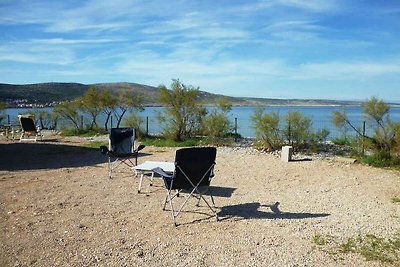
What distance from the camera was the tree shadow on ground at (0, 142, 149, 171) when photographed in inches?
357

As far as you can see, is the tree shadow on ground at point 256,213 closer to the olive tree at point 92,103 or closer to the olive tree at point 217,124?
the olive tree at point 217,124

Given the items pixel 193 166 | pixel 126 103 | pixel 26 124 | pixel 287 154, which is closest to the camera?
pixel 193 166

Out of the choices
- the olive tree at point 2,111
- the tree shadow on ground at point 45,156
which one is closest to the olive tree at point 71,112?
the olive tree at point 2,111

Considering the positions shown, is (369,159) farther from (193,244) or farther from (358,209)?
(193,244)

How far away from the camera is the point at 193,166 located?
5098 mm

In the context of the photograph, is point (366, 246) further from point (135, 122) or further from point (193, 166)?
point (135, 122)

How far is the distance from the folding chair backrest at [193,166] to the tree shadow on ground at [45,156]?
464cm

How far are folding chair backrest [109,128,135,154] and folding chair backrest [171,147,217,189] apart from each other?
3.56m

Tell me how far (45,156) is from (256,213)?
7190mm

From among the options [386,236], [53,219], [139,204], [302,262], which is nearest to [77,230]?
[53,219]

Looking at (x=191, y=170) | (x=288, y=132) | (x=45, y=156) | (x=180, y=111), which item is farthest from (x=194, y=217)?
(x=180, y=111)

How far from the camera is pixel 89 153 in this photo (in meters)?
11.1

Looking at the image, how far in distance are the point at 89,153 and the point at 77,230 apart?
6.81m

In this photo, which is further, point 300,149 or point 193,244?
point 300,149
